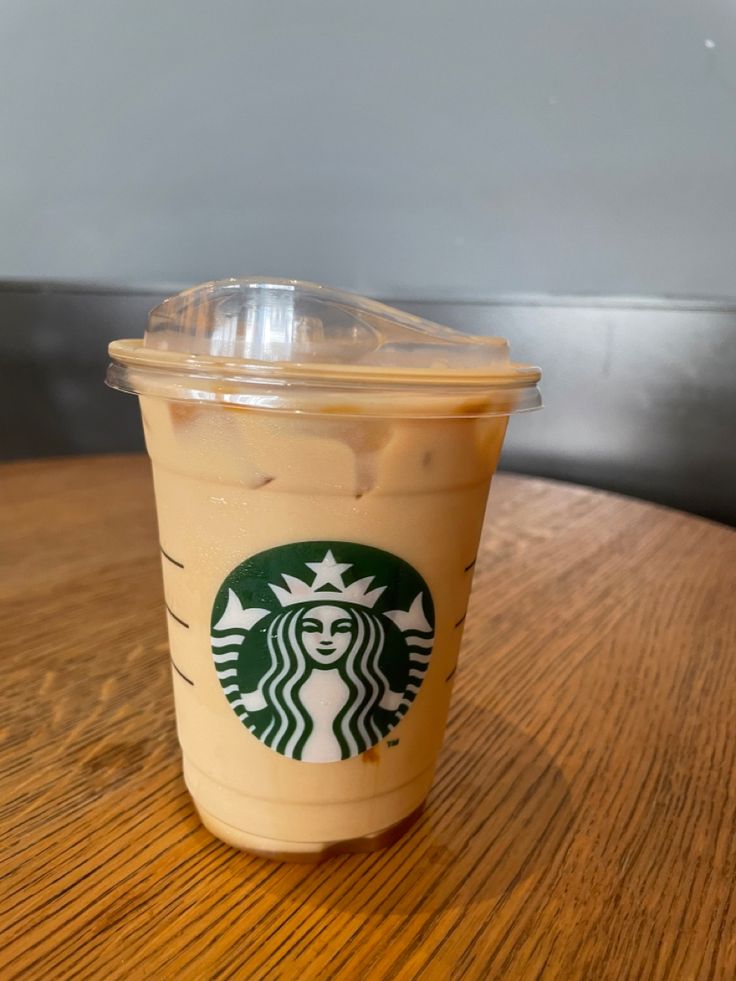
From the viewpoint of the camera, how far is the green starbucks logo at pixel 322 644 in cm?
39

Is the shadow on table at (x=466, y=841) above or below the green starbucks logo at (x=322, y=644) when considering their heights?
below

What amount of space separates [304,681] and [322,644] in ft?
0.08

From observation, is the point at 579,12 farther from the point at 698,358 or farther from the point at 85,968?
the point at 85,968

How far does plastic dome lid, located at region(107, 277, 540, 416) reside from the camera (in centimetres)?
36

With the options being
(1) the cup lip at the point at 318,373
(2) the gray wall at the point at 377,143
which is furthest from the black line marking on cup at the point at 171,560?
(2) the gray wall at the point at 377,143

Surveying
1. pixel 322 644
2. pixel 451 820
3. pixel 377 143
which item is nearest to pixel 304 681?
pixel 322 644

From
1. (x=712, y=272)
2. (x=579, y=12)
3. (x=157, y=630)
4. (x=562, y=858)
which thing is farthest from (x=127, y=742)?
(x=579, y=12)

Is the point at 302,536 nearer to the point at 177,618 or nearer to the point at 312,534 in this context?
the point at 312,534

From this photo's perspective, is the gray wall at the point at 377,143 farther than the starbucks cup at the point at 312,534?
Yes

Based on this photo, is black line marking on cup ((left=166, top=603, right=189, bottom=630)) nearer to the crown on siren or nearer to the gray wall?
the crown on siren

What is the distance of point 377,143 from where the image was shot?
1954mm

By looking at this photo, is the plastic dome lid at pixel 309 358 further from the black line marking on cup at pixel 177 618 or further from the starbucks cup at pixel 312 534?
the black line marking on cup at pixel 177 618

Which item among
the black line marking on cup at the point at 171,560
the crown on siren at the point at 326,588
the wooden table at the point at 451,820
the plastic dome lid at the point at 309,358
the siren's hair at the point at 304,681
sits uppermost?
the plastic dome lid at the point at 309,358

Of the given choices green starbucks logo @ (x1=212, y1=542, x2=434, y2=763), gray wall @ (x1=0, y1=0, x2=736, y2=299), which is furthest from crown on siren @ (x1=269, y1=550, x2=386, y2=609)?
gray wall @ (x1=0, y1=0, x2=736, y2=299)
